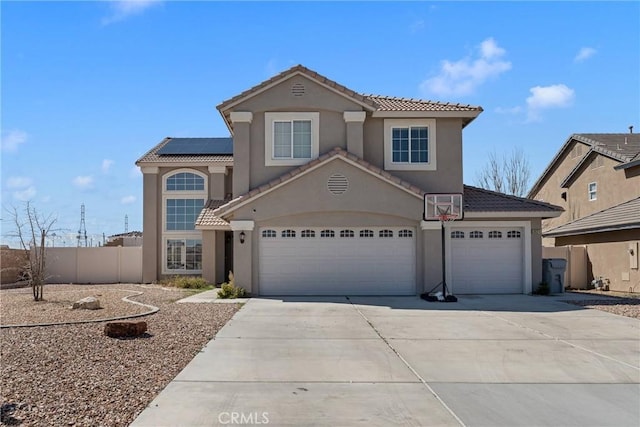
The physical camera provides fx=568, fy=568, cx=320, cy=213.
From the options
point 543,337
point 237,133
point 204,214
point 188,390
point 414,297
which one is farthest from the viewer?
point 204,214

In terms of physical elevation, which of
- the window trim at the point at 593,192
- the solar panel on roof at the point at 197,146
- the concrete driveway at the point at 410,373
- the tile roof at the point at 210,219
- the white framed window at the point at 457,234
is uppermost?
the solar panel on roof at the point at 197,146

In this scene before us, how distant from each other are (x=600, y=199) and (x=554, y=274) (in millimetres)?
11167

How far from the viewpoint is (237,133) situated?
19.3m

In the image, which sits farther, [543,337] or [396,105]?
[396,105]

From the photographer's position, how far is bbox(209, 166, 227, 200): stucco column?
25.4 metres

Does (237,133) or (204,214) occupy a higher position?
(237,133)

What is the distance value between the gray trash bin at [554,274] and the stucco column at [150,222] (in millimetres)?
16318

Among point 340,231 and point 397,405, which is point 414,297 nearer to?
point 340,231

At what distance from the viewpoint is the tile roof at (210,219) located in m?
22.6

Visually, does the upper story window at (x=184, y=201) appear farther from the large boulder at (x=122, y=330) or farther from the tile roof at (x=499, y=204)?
the large boulder at (x=122, y=330)

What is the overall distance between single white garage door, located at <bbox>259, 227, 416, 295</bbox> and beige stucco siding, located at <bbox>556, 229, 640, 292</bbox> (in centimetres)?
925

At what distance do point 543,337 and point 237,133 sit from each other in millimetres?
12019

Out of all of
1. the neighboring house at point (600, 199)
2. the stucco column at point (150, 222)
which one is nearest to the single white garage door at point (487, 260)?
the neighboring house at point (600, 199)

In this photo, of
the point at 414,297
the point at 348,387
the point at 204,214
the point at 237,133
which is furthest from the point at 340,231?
the point at 348,387
